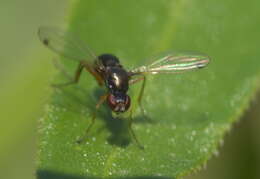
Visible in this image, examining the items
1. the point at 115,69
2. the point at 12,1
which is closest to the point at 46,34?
the point at 115,69

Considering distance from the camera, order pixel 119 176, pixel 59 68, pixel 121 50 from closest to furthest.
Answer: pixel 119 176 < pixel 59 68 < pixel 121 50

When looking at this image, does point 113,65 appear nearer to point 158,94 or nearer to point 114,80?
point 114,80

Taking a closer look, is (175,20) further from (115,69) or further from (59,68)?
(59,68)

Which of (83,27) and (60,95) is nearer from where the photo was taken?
(60,95)

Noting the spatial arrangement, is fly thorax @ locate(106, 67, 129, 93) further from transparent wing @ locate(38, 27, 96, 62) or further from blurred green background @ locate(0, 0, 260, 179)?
blurred green background @ locate(0, 0, 260, 179)

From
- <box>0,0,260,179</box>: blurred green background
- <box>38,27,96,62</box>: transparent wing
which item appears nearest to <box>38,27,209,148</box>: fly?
<box>38,27,96,62</box>: transparent wing

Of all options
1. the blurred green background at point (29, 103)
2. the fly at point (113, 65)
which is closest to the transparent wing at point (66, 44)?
the fly at point (113, 65)
